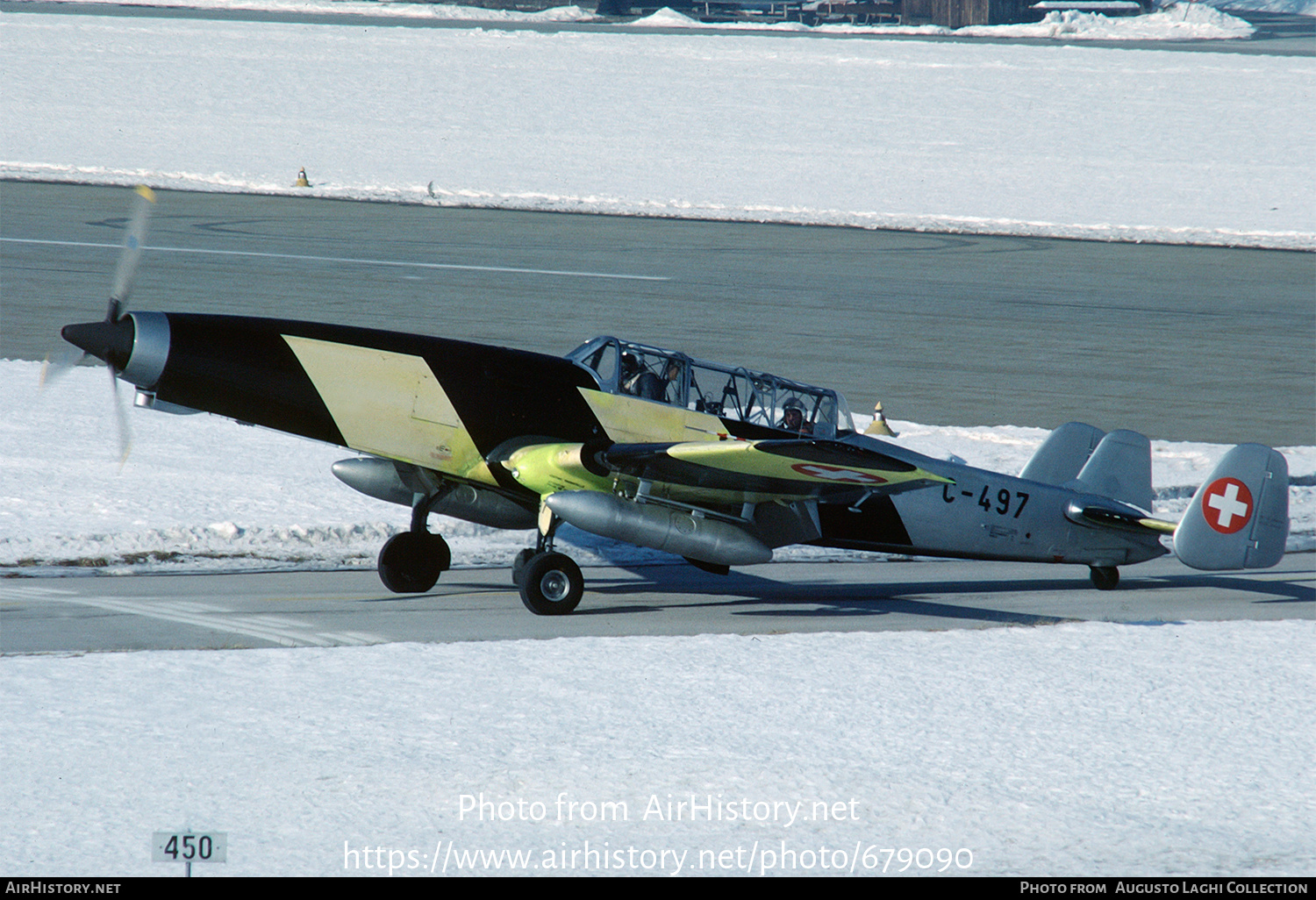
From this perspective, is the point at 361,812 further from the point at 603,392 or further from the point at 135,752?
the point at 603,392

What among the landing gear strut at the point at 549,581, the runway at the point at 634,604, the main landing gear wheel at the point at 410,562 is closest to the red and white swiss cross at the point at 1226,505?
the runway at the point at 634,604

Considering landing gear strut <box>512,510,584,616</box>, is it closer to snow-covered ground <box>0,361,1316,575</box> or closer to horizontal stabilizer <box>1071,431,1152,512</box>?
snow-covered ground <box>0,361,1316,575</box>

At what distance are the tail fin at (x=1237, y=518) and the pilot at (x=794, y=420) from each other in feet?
10.8

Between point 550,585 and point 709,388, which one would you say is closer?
point 550,585

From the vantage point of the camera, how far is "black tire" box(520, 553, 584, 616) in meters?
12.2

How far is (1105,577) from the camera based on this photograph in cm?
1423

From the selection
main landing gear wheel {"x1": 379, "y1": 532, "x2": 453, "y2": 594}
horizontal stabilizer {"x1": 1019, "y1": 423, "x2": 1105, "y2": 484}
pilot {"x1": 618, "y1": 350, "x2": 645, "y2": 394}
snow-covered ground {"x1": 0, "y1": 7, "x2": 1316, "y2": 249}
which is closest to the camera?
pilot {"x1": 618, "y1": 350, "x2": 645, "y2": 394}

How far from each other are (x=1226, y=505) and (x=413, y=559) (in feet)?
23.0

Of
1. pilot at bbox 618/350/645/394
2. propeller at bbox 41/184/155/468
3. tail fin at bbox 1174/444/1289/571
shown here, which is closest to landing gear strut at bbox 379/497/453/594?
pilot at bbox 618/350/645/394

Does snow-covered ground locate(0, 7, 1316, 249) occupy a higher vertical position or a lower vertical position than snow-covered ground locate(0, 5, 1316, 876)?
higher

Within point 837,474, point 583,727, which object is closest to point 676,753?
point 583,727

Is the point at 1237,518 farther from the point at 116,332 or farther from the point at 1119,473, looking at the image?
the point at 116,332

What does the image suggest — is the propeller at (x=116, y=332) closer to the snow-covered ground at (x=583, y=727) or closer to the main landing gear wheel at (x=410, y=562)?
the snow-covered ground at (x=583, y=727)

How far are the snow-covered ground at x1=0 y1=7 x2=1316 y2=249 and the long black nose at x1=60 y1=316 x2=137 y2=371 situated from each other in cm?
3001
